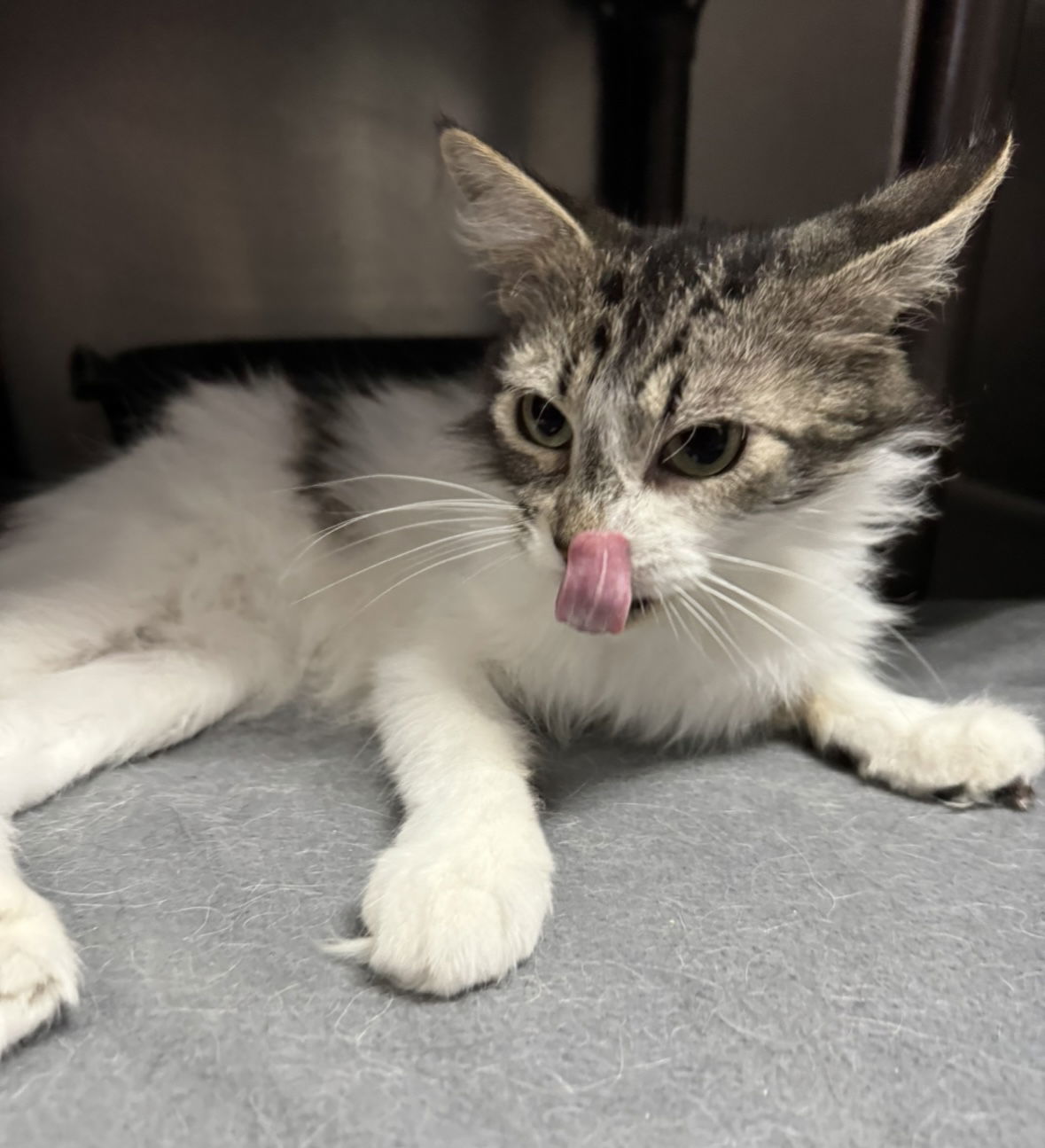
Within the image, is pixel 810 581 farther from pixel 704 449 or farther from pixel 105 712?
pixel 105 712

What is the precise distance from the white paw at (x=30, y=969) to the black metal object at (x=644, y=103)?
177 centimetres

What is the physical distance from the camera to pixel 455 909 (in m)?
0.76

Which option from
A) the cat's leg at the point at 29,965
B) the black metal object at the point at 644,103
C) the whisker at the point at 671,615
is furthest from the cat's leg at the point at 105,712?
the black metal object at the point at 644,103

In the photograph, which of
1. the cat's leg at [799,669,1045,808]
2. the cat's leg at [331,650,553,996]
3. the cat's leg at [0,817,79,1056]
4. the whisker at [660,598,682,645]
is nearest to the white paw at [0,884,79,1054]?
the cat's leg at [0,817,79,1056]

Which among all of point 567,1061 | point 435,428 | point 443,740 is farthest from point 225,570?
point 567,1061

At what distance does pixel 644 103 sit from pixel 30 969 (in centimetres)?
193

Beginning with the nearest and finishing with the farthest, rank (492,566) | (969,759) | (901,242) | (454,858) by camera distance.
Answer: (454,858) < (901,242) < (969,759) < (492,566)

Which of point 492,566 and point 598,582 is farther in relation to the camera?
point 492,566

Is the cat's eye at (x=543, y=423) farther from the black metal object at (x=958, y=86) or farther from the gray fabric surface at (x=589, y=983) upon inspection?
the black metal object at (x=958, y=86)

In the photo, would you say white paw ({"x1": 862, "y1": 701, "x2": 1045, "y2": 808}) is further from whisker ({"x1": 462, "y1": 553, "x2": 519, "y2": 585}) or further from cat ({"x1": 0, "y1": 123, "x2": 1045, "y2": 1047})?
whisker ({"x1": 462, "y1": 553, "x2": 519, "y2": 585})

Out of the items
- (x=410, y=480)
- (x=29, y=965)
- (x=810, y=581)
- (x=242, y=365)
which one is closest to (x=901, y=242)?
(x=810, y=581)

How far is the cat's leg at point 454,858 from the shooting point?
29.3 inches

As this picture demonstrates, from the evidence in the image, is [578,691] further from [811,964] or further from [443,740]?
[811,964]

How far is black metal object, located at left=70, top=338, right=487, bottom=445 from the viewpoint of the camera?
5.64 ft
